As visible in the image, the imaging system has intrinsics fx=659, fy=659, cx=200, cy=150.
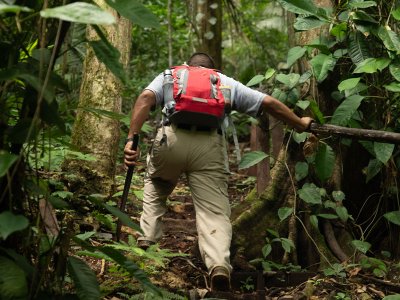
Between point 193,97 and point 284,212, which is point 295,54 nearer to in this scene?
point 193,97

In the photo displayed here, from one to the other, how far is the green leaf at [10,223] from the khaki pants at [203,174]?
10.2 feet

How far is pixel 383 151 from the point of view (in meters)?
5.65

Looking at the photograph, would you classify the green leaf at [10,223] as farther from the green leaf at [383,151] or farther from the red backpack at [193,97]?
the green leaf at [383,151]

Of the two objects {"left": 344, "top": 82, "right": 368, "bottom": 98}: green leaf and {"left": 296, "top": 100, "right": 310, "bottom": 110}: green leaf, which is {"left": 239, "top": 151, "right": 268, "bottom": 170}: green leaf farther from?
{"left": 344, "top": 82, "right": 368, "bottom": 98}: green leaf

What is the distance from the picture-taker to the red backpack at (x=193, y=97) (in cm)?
546

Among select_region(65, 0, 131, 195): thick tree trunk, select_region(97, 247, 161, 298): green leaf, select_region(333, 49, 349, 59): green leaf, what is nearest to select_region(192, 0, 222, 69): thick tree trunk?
select_region(65, 0, 131, 195): thick tree trunk

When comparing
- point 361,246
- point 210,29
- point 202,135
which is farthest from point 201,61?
point 210,29

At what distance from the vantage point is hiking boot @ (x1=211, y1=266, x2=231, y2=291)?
543cm

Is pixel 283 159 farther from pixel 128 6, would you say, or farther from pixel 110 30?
pixel 128 6

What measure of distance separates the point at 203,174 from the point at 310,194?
3.42ft

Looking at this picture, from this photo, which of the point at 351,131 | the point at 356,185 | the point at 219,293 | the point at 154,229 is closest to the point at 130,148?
the point at 154,229

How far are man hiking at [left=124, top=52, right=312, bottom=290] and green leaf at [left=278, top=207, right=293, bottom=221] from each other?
58 cm

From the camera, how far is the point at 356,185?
6801 mm

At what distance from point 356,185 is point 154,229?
2.20 meters
